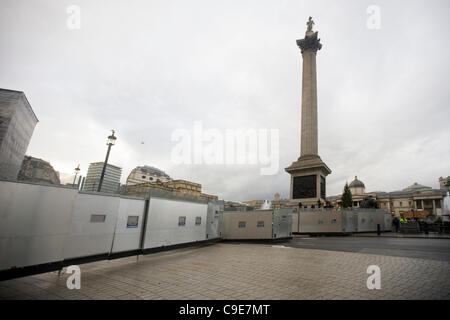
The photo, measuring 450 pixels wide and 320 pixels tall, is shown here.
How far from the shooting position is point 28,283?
5.82 m

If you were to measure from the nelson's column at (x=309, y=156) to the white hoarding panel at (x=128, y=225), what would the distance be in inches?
949

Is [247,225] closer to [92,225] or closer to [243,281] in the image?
[243,281]

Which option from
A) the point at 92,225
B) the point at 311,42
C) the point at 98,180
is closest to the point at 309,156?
the point at 311,42

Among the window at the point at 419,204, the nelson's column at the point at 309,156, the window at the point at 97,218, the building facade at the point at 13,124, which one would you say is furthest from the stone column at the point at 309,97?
the window at the point at 419,204

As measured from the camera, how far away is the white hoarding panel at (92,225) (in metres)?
6.89

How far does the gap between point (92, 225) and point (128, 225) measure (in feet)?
5.06

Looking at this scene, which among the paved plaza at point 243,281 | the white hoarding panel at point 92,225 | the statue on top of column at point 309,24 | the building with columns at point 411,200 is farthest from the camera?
the building with columns at point 411,200

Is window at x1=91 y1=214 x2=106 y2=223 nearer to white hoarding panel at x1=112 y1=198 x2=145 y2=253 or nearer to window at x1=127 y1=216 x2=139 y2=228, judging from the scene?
white hoarding panel at x1=112 y1=198 x2=145 y2=253

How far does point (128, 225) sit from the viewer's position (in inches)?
345

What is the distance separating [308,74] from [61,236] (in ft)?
143

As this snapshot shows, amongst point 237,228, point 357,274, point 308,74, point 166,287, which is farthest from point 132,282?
point 308,74

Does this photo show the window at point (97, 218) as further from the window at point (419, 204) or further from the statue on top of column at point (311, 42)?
the window at point (419, 204)

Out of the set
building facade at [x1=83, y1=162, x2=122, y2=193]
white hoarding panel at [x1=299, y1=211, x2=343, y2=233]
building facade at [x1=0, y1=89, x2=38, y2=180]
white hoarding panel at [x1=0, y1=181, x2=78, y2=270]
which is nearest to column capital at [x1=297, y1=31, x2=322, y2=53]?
white hoarding panel at [x1=299, y1=211, x2=343, y2=233]
